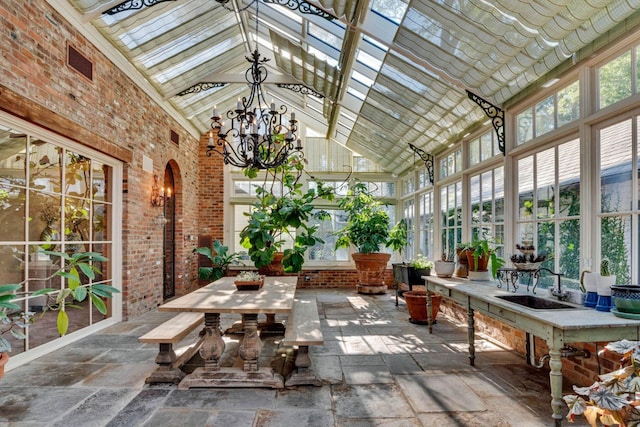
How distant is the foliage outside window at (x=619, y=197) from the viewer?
2.29m

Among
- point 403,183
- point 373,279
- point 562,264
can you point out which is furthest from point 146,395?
point 403,183

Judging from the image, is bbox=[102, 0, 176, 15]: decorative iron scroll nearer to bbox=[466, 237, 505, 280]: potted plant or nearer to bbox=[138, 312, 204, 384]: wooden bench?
bbox=[138, 312, 204, 384]: wooden bench

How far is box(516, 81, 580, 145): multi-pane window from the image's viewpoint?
2.80 m

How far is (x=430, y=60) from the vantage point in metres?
3.42

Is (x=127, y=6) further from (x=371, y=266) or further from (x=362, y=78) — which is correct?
(x=371, y=266)

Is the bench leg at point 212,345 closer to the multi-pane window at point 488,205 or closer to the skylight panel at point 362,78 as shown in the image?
the multi-pane window at point 488,205

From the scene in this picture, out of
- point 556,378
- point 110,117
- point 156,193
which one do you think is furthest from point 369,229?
point 556,378

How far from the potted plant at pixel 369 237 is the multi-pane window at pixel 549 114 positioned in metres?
3.29

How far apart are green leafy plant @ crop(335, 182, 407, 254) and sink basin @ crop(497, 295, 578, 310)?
149 inches

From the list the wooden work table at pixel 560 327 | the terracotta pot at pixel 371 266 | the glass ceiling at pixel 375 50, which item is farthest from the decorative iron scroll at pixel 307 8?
the terracotta pot at pixel 371 266

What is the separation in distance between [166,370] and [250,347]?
25.6 inches

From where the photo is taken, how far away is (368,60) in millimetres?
4414

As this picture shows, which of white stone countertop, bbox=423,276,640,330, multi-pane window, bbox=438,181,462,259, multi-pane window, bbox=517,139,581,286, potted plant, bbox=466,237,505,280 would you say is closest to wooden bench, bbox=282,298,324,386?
white stone countertop, bbox=423,276,640,330

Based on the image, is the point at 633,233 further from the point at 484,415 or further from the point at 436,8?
the point at 436,8
